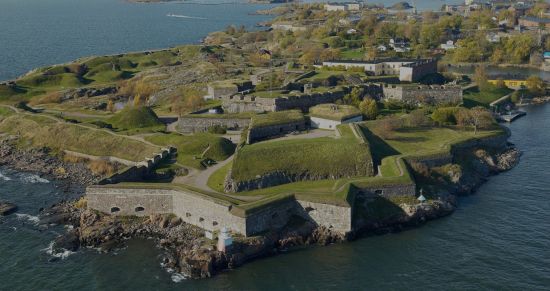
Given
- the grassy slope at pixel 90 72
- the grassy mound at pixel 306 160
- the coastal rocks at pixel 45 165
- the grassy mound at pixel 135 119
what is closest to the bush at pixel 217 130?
the grassy mound at pixel 135 119

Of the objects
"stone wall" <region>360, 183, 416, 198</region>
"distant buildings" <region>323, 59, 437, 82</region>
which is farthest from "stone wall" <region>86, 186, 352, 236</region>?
"distant buildings" <region>323, 59, 437, 82</region>

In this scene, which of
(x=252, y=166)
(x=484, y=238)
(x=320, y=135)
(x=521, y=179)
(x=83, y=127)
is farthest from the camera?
(x=83, y=127)

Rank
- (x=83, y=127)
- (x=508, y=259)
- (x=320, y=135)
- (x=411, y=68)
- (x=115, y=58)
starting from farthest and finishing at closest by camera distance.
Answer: (x=115, y=58) < (x=411, y=68) < (x=83, y=127) < (x=320, y=135) < (x=508, y=259)

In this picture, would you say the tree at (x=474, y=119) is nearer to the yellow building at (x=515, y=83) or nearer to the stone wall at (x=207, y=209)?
the stone wall at (x=207, y=209)

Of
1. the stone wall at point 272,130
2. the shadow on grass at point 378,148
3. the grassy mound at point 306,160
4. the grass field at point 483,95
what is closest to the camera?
the grassy mound at point 306,160

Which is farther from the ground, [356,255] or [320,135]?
[320,135]

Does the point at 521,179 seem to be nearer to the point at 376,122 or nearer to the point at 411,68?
the point at 376,122

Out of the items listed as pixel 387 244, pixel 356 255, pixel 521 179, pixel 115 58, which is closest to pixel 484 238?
pixel 387 244
